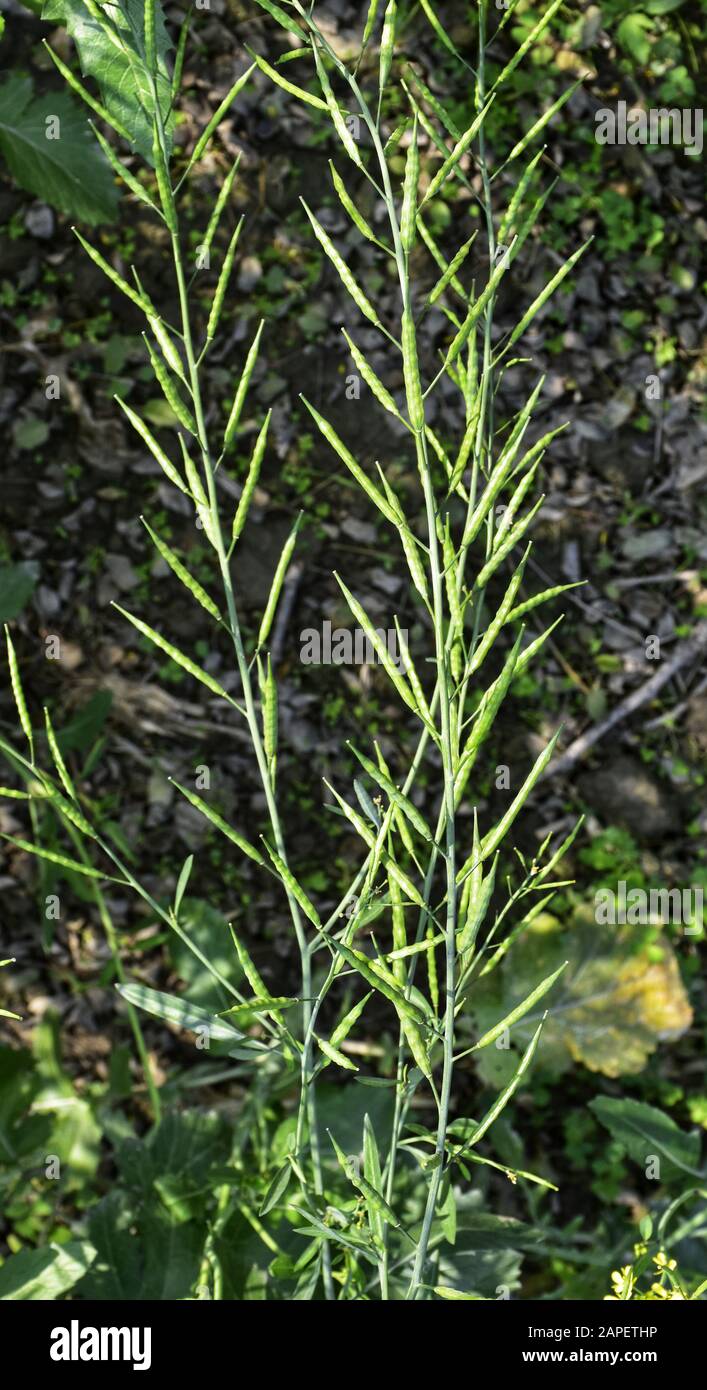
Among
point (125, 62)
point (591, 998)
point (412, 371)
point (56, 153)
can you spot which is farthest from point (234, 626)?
point (591, 998)

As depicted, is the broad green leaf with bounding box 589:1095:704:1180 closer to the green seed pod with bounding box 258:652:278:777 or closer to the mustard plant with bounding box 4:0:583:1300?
the mustard plant with bounding box 4:0:583:1300

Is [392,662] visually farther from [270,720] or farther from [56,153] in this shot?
[56,153]

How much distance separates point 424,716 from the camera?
89 centimetres

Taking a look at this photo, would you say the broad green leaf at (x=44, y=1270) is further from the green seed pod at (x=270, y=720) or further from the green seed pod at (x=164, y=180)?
the green seed pod at (x=164, y=180)

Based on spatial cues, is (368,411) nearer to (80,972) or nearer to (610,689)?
(610,689)

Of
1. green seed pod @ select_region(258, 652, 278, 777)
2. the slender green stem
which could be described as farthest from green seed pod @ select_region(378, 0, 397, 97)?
green seed pod @ select_region(258, 652, 278, 777)

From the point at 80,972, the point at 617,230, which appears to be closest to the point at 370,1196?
the point at 80,972

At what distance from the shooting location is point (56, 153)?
1.77m
